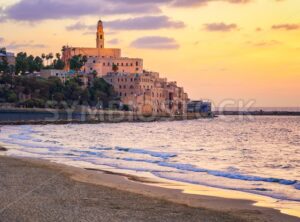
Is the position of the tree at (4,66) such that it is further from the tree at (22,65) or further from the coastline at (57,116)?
the coastline at (57,116)

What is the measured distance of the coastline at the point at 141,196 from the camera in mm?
13289

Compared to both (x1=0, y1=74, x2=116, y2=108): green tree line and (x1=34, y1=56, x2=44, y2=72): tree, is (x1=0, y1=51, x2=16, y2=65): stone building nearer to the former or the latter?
(x1=34, y1=56, x2=44, y2=72): tree

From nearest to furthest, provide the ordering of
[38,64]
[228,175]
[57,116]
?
[228,175] → [57,116] → [38,64]

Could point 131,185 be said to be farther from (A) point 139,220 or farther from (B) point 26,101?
(B) point 26,101

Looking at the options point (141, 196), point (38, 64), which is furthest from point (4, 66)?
point (141, 196)

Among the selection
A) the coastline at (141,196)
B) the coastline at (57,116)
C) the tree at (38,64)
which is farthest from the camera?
the tree at (38,64)

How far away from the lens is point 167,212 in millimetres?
13539

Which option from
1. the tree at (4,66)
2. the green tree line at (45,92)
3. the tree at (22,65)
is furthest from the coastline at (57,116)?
the tree at (22,65)

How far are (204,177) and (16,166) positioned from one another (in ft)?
28.8

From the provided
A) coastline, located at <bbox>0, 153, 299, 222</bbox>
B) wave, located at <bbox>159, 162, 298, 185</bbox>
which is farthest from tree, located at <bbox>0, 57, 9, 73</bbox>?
coastline, located at <bbox>0, 153, 299, 222</bbox>

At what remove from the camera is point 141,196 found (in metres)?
16.3

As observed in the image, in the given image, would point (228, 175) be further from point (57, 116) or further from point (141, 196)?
point (57, 116)

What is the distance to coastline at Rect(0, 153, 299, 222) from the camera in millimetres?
13289

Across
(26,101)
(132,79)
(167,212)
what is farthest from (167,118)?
(167,212)
